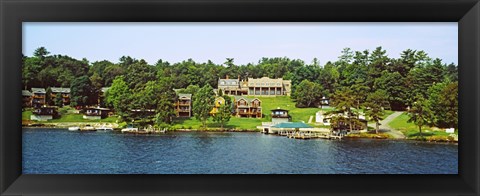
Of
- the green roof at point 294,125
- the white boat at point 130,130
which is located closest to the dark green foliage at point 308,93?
the green roof at point 294,125

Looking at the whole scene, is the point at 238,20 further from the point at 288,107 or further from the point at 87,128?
the point at 87,128

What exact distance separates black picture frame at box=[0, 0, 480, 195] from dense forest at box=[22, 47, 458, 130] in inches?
16.7

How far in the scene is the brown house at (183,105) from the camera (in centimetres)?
279

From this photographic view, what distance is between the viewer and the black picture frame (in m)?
2.17

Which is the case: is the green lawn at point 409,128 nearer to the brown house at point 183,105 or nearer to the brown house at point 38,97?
the brown house at point 183,105

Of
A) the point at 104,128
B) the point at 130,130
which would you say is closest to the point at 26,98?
the point at 104,128

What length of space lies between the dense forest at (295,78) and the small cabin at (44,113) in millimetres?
129

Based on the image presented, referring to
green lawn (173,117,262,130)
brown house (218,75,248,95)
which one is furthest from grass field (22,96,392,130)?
brown house (218,75,248,95)

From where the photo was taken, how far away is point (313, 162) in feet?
8.82

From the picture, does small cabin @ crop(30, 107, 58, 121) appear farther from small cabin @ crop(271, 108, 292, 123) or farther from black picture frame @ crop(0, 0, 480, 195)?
small cabin @ crop(271, 108, 292, 123)
